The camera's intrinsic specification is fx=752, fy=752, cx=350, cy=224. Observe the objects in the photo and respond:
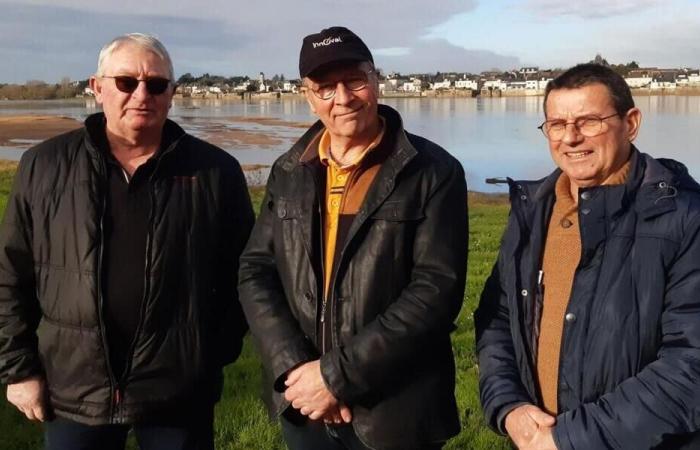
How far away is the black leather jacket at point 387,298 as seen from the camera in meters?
2.78

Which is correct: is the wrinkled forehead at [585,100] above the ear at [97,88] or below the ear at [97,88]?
below

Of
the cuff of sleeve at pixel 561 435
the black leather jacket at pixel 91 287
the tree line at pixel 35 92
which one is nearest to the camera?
the cuff of sleeve at pixel 561 435

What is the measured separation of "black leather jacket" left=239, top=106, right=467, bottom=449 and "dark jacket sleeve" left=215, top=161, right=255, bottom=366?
46cm

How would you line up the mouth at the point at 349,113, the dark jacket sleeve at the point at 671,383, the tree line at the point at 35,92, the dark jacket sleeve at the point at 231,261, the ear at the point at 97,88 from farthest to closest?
the tree line at the point at 35,92 → the dark jacket sleeve at the point at 231,261 → the ear at the point at 97,88 → the mouth at the point at 349,113 → the dark jacket sleeve at the point at 671,383

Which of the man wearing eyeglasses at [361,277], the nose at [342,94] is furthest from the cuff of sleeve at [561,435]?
the nose at [342,94]

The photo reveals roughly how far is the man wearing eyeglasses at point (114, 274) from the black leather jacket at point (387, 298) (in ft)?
1.45

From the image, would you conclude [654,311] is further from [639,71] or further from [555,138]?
[639,71]

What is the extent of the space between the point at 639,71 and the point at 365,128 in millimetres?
132906

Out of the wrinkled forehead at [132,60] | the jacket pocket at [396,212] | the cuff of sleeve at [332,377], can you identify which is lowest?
the cuff of sleeve at [332,377]

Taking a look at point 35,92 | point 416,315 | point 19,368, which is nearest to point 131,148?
point 19,368

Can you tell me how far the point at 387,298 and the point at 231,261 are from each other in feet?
3.01

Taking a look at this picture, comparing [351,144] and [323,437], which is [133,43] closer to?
[351,144]

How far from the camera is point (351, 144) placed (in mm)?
2969

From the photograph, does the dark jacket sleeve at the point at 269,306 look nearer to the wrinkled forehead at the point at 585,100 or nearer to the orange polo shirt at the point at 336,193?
the orange polo shirt at the point at 336,193
